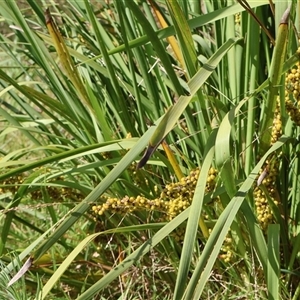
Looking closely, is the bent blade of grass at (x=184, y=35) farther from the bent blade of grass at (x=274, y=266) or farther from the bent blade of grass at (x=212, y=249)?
the bent blade of grass at (x=274, y=266)

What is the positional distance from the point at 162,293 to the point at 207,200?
0.45m

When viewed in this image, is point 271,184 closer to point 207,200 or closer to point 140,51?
point 207,200

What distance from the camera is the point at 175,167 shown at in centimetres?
151


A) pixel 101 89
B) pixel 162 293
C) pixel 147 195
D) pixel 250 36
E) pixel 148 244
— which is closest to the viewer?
pixel 148 244

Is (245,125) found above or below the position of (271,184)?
above

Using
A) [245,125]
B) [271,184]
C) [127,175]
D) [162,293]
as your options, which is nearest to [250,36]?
[245,125]

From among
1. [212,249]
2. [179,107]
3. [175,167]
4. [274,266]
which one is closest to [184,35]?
[179,107]

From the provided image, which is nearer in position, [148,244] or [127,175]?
[148,244]

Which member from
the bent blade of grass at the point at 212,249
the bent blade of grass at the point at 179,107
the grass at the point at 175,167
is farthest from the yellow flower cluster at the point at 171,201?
the bent blade of grass at the point at 179,107

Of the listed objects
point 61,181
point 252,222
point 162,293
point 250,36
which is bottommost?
point 162,293

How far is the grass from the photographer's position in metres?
1.32

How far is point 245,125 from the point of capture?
162cm

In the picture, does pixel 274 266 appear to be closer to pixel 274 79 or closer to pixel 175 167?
pixel 175 167

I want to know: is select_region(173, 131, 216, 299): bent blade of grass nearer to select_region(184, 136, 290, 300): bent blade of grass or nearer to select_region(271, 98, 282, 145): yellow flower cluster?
select_region(184, 136, 290, 300): bent blade of grass
